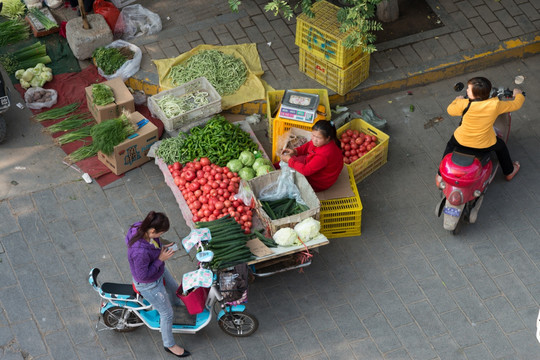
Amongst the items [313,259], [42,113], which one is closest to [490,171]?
[313,259]

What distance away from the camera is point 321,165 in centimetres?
759

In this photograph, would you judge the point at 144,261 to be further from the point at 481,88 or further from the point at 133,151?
the point at 481,88

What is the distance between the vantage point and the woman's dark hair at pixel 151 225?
6.12 m

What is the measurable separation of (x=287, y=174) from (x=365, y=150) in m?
1.44

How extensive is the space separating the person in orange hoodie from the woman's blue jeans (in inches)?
131

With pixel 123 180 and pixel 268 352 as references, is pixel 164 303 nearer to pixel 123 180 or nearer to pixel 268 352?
pixel 268 352

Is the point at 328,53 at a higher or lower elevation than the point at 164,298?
higher

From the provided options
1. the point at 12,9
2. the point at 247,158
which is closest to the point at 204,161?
the point at 247,158

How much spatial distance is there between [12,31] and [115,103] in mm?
2609

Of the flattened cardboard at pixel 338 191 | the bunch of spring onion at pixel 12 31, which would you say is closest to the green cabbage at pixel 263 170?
the flattened cardboard at pixel 338 191

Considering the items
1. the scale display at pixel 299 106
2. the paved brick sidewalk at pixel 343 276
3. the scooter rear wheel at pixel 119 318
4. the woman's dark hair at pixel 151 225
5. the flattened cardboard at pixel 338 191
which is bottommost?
the paved brick sidewalk at pixel 343 276

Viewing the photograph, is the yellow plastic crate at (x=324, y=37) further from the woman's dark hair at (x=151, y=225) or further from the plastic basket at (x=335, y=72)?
the woman's dark hair at (x=151, y=225)

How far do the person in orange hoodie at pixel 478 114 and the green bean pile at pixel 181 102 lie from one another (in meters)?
3.18

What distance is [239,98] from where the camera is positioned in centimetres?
939
